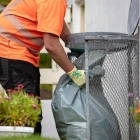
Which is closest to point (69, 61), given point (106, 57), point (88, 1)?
point (106, 57)

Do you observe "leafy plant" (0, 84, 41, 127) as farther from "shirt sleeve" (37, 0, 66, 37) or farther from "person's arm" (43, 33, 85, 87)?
"shirt sleeve" (37, 0, 66, 37)

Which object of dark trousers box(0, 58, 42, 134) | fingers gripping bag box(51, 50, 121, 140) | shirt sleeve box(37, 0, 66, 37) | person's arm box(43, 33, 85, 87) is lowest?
fingers gripping bag box(51, 50, 121, 140)

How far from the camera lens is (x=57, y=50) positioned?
5.41m

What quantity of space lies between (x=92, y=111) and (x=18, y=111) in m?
0.58

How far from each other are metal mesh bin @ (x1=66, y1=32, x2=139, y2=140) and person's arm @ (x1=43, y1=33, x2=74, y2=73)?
6.4 inches

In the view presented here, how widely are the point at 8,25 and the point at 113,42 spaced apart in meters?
0.96

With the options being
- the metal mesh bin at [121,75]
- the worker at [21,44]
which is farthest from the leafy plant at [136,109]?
the worker at [21,44]

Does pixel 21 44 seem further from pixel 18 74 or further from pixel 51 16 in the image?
pixel 51 16

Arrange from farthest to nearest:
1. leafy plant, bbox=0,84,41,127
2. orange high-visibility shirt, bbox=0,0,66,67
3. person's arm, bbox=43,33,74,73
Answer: orange high-visibility shirt, bbox=0,0,66,67, person's arm, bbox=43,33,74,73, leafy plant, bbox=0,84,41,127

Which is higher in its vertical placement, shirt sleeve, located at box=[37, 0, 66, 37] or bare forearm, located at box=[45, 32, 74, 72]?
shirt sleeve, located at box=[37, 0, 66, 37]

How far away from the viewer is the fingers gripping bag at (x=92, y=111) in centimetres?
529

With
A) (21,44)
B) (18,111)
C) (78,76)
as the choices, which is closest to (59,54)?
(78,76)

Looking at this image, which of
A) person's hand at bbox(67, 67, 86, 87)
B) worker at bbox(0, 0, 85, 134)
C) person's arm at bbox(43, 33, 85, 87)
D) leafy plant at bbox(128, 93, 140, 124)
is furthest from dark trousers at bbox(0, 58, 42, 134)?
leafy plant at bbox(128, 93, 140, 124)

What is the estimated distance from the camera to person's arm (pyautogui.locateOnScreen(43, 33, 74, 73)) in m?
5.39
